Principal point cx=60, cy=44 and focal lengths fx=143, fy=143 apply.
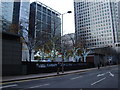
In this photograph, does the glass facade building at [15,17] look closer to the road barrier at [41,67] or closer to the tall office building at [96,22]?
the road barrier at [41,67]

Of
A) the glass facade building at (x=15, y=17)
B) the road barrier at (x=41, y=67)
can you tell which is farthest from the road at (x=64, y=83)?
the glass facade building at (x=15, y=17)

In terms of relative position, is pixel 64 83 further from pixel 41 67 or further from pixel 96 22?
pixel 96 22

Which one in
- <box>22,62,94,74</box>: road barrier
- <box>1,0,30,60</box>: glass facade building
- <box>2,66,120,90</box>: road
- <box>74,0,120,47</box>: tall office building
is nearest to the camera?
<box>2,66,120,90</box>: road

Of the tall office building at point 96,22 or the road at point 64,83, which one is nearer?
the road at point 64,83

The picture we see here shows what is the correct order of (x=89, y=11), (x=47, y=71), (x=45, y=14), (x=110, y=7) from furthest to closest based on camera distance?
(x=89, y=11) < (x=110, y=7) < (x=45, y=14) < (x=47, y=71)

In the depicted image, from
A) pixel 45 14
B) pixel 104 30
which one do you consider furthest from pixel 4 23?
pixel 104 30

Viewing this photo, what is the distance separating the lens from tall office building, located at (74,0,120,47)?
124m

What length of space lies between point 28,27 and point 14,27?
2880 millimetres

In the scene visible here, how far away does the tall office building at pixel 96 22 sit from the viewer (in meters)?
124

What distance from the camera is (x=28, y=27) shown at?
2905cm

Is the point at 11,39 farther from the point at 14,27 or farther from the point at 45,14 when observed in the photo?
the point at 45,14

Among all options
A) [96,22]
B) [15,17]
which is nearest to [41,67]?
[15,17]

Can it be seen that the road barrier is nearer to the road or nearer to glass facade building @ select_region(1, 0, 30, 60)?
glass facade building @ select_region(1, 0, 30, 60)

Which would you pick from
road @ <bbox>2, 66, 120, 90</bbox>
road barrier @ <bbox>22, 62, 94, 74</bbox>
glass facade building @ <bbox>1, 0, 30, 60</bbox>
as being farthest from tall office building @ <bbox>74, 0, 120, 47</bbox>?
road @ <bbox>2, 66, 120, 90</bbox>
